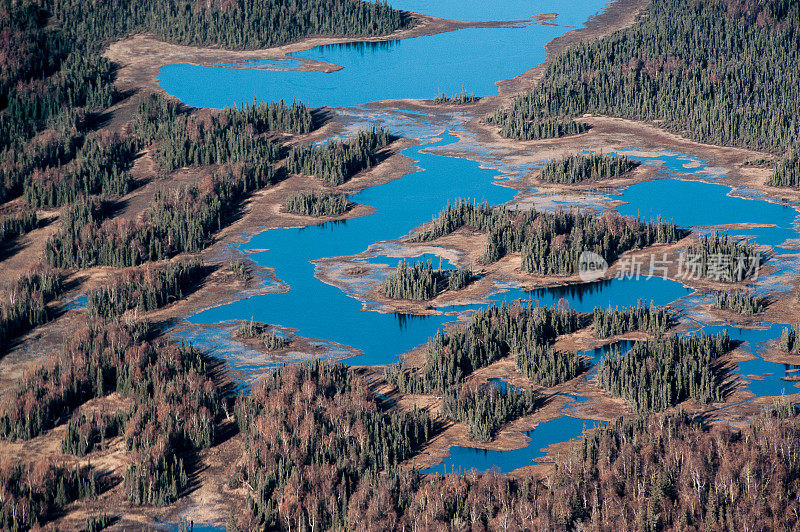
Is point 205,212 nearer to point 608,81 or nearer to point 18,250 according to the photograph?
point 18,250

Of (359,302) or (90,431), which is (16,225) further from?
(90,431)

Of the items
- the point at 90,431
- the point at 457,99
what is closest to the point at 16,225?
the point at 90,431

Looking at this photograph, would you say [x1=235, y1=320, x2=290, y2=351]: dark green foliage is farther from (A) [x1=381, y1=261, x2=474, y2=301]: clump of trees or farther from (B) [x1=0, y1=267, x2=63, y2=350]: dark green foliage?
(B) [x1=0, y1=267, x2=63, y2=350]: dark green foliage

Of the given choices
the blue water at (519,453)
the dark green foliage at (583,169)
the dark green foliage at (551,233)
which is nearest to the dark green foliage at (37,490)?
the blue water at (519,453)

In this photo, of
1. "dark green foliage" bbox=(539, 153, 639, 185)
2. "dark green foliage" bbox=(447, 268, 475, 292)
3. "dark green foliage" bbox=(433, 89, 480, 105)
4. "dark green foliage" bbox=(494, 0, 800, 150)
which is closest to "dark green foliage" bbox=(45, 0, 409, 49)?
"dark green foliage" bbox=(433, 89, 480, 105)

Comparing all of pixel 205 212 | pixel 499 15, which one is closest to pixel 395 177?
pixel 205 212

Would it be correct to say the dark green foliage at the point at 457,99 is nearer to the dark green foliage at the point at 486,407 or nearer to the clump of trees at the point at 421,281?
the clump of trees at the point at 421,281
